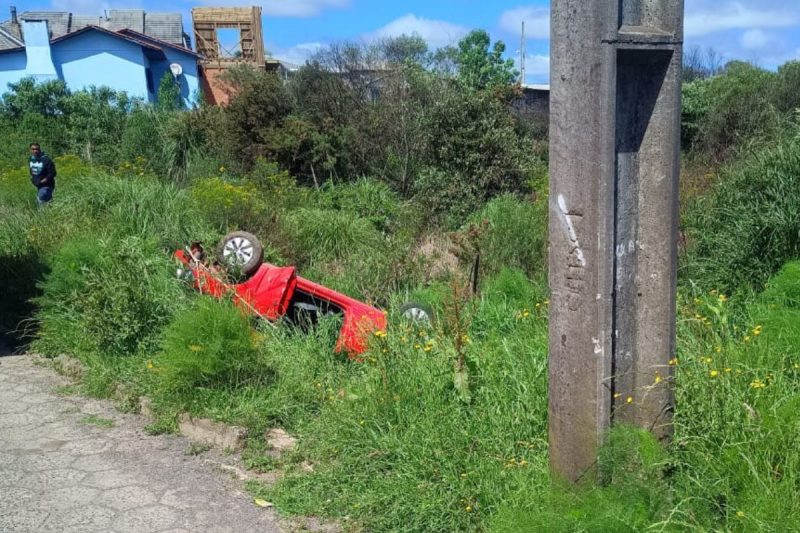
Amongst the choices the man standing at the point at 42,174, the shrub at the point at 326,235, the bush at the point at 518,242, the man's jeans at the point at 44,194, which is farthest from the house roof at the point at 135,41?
the bush at the point at 518,242

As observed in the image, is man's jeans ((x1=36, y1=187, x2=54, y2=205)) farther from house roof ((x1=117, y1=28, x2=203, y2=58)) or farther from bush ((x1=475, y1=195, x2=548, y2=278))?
house roof ((x1=117, y1=28, x2=203, y2=58))

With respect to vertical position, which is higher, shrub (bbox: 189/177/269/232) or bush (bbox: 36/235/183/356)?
shrub (bbox: 189/177/269/232)

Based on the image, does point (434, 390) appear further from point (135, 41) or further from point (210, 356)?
point (135, 41)

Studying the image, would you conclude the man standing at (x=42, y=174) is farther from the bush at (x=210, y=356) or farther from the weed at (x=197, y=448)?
the weed at (x=197, y=448)

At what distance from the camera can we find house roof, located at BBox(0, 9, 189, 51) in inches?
1704

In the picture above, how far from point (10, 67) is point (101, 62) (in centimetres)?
368

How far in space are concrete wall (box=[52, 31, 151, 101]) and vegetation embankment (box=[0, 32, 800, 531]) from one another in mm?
23024

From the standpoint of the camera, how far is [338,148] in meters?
18.3

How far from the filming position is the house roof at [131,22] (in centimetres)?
4328

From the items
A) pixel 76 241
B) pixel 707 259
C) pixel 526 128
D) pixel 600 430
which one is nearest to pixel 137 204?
pixel 76 241

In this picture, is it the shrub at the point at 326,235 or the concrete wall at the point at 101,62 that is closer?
the shrub at the point at 326,235

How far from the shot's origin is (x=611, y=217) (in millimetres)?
3316

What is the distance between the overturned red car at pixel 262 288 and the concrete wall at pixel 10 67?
3087 cm

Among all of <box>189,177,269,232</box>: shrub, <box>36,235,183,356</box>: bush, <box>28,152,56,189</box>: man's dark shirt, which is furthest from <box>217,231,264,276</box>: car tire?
<box>28,152,56,189</box>: man's dark shirt
